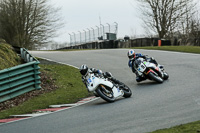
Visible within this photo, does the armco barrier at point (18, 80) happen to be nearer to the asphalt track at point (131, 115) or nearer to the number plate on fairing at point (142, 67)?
the asphalt track at point (131, 115)

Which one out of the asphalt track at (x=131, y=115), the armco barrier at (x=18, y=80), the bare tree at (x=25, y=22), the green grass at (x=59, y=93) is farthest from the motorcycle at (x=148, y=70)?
the bare tree at (x=25, y=22)

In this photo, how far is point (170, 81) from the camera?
1373 cm

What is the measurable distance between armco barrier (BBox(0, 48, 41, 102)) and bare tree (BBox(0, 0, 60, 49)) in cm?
2436

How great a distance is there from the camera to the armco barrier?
12297 millimetres

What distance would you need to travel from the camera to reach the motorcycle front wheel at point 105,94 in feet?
33.8

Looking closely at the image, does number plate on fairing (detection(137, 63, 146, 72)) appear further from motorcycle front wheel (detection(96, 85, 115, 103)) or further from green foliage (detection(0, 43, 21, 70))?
green foliage (detection(0, 43, 21, 70))

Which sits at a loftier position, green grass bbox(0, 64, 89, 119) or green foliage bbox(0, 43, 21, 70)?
green foliage bbox(0, 43, 21, 70)

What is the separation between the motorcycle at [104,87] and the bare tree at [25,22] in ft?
90.9

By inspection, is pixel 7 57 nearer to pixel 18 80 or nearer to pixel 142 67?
pixel 18 80

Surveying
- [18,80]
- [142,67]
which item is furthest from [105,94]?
[18,80]

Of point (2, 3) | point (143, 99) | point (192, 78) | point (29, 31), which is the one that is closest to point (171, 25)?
point (29, 31)

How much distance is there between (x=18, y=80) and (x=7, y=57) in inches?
120

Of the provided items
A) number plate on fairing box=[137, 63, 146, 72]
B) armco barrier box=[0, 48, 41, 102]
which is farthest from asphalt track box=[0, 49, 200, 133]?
armco barrier box=[0, 48, 41, 102]

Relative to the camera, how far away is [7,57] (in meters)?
Result: 15.7
